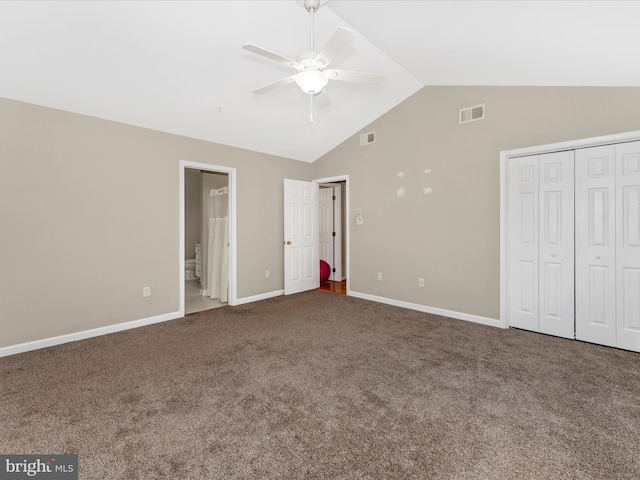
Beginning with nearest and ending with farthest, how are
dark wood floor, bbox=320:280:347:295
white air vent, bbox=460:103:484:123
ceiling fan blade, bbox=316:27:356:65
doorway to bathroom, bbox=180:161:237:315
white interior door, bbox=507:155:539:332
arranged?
ceiling fan blade, bbox=316:27:356:65 → white interior door, bbox=507:155:539:332 → white air vent, bbox=460:103:484:123 → doorway to bathroom, bbox=180:161:237:315 → dark wood floor, bbox=320:280:347:295

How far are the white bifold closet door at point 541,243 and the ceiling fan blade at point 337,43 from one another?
2.72m

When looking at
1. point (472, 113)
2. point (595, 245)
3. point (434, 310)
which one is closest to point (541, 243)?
point (595, 245)

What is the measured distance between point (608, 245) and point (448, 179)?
181 cm

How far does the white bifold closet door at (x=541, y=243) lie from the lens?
130 inches

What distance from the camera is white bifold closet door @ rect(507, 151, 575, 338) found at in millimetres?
3303

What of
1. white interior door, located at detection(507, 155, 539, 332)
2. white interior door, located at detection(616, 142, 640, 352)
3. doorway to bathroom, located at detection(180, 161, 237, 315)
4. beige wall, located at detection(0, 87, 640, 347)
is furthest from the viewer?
doorway to bathroom, located at detection(180, 161, 237, 315)

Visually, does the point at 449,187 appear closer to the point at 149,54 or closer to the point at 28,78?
the point at 149,54

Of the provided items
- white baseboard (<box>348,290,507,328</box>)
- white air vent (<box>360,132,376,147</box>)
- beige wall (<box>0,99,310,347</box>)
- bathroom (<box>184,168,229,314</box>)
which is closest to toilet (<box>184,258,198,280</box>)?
bathroom (<box>184,168,229,314</box>)

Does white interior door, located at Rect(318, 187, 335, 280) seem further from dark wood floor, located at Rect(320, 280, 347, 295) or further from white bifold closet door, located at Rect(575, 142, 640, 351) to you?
white bifold closet door, located at Rect(575, 142, 640, 351)

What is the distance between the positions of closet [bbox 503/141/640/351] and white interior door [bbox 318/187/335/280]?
3.74 meters

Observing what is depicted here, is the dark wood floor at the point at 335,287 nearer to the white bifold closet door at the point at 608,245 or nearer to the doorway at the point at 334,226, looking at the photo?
the doorway at the point at 334,226

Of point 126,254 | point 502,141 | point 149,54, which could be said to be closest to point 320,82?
point 149,54

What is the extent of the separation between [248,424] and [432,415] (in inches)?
48.4

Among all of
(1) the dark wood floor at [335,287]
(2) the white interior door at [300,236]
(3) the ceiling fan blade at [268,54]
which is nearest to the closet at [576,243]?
(1) the dark wood floor at [335,287]
